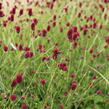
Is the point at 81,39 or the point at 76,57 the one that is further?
the point at 81,39

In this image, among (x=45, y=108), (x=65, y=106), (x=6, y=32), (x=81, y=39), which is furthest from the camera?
(x=81, y=39)

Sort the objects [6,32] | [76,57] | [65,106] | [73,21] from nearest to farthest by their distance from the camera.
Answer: [65,106], [6,32], [76,57], [73,21]

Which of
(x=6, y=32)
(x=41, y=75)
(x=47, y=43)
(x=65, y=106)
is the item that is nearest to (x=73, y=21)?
(x=47, y=43)

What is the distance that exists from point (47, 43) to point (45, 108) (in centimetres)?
106

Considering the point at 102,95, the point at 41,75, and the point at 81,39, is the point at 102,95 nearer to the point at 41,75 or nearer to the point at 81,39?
the point at 41,75

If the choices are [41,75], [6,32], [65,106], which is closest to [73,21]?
[6,32]

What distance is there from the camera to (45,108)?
6.21 ft

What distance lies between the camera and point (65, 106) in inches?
80.4

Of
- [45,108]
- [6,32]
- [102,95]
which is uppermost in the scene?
[6,32]

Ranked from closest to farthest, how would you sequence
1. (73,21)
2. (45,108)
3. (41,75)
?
(45,108), (41,75), (73,21)

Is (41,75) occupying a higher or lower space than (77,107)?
higher

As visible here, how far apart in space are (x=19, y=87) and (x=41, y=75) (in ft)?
0.72

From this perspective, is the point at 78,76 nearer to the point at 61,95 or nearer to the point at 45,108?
the point at 61,95

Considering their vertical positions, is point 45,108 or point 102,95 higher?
point 45,108
